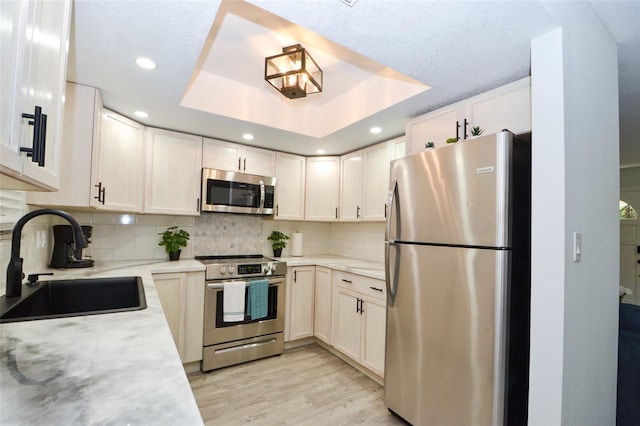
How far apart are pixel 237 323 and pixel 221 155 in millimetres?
1663

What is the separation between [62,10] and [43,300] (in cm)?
139

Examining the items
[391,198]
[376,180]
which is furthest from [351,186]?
Result: [391,198]

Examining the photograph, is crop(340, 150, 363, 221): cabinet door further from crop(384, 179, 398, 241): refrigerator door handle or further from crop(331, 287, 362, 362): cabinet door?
crop(384, 179, 398, 241): refrigerator door handle

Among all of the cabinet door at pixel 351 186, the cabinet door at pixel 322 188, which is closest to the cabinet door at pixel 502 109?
the cabinet door at pixel 351 186

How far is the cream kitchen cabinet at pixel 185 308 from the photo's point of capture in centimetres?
254

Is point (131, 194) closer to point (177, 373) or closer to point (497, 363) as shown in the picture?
point (177, 373)

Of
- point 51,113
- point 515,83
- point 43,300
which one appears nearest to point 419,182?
point 515,83

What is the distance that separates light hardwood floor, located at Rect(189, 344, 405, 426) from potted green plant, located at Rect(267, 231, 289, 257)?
1160 millimetres

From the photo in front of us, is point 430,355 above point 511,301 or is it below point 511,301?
below

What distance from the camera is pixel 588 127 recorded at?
1435 mm

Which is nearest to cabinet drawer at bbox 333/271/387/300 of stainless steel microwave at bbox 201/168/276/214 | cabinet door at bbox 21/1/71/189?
stainless steel microwave at bbox 201/168/276/214

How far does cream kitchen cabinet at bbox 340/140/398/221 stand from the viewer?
2.96 m

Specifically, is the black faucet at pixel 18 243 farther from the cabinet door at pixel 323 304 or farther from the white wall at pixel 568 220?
the cabinet door at pixel 323 304

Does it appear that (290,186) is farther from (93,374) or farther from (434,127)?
(93,374)
